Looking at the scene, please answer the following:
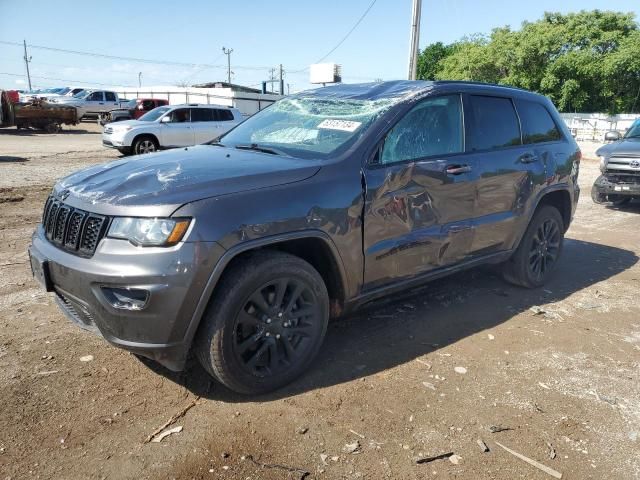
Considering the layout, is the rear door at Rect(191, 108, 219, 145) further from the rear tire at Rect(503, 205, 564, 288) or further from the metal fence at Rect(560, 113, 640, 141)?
the metal fence at Rect(560, 113, 640, 141)

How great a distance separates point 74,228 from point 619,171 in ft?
30.5

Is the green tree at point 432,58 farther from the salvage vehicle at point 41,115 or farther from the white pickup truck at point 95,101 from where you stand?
the salvage vehicle at point 41,115

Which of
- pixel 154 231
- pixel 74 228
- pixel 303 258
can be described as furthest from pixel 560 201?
pixel 74 228

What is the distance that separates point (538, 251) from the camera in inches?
203

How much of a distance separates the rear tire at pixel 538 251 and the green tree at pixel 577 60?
36.5 meters

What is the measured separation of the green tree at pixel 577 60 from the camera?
1448 inches

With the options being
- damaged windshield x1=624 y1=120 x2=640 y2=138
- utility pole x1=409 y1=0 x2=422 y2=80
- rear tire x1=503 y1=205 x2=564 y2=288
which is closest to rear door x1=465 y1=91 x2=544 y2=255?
rear tire x1=503 y1=205 x2=564 y2=288

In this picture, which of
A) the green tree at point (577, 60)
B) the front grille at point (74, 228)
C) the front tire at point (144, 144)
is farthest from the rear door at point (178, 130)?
the green tree at point (577, 60)

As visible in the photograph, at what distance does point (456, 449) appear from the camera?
2.73 m

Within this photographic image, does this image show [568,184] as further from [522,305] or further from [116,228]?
[116,228]

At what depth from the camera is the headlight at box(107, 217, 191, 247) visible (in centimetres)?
265

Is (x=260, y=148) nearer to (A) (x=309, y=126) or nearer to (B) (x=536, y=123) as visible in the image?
(A) (x=309, y=126)

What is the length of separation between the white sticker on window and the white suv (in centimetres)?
1155

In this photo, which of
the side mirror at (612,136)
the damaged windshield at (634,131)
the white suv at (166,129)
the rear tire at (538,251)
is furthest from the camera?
the white suv at (166,129)
